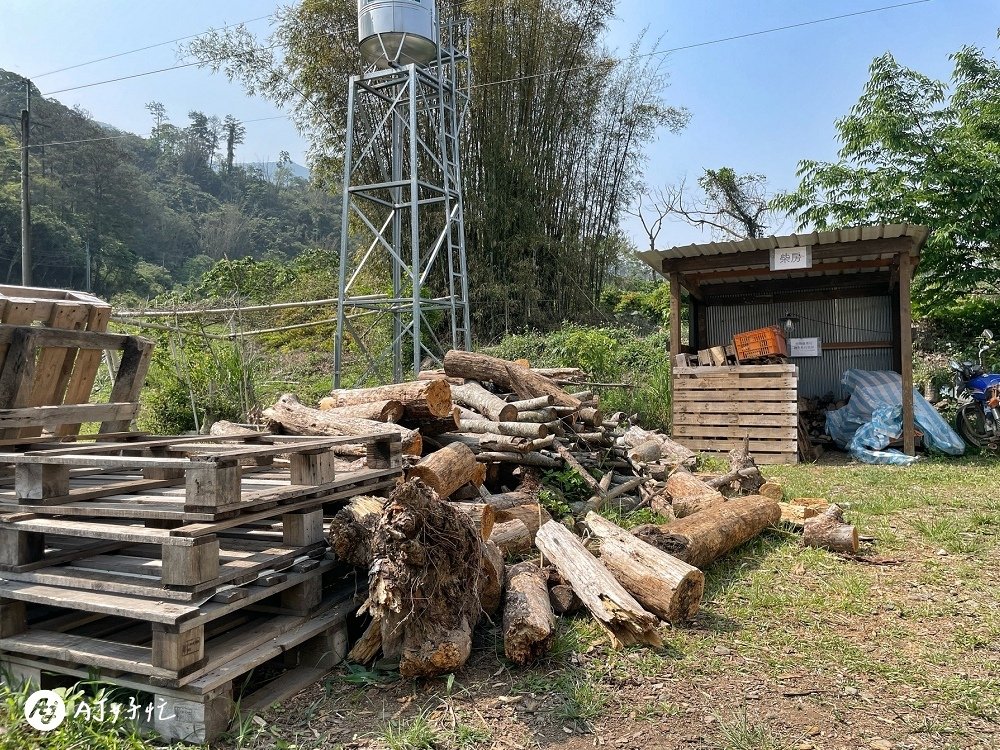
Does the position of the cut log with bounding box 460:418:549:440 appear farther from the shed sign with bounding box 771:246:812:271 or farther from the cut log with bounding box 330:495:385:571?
the shed sign with bounding box 771:246:812:271

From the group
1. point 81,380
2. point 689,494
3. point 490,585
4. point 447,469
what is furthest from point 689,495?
point 81,380

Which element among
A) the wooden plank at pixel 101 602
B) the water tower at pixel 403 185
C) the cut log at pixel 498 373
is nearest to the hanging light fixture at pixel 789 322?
the water tower at pixel 403 185

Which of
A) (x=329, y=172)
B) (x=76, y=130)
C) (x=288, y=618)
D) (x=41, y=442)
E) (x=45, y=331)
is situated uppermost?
(x=76, y=130)

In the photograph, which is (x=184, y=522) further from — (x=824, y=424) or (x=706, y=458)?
(x=824, y=424)

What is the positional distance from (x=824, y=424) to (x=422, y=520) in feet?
29.9

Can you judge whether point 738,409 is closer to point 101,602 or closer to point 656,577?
point 656,577

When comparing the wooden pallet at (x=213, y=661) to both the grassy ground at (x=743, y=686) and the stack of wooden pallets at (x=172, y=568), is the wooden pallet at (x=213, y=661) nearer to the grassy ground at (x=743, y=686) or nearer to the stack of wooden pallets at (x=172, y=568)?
the stack of wooden pallets at (x=172, y=568)

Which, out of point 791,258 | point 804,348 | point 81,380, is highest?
point 791,258

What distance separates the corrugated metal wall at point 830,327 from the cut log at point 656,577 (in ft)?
27.6

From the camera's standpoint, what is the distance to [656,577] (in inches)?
142

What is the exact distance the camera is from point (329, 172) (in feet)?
51.6

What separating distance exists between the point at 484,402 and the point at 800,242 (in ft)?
16.8

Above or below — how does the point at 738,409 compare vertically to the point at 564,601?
above

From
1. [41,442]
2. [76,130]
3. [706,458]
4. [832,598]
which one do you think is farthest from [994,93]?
[76,130]
